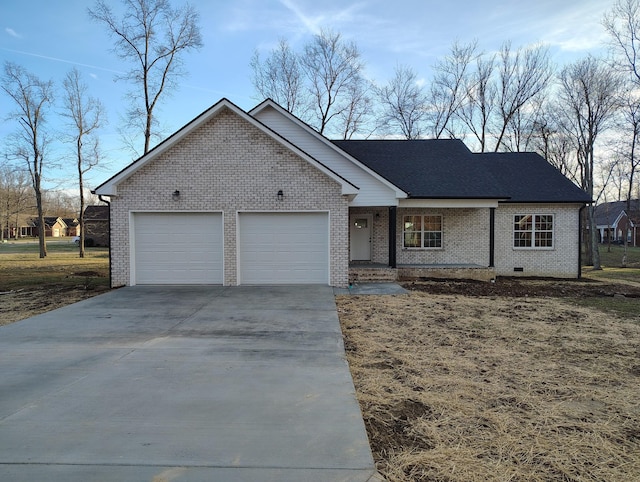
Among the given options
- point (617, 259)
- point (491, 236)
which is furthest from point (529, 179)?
point (617, 259)

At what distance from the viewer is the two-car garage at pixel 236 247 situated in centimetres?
1242

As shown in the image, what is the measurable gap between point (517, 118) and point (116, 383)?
3529cm

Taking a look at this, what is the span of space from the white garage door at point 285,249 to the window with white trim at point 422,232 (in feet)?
18.2

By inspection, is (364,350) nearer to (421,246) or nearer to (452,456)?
(452,456)

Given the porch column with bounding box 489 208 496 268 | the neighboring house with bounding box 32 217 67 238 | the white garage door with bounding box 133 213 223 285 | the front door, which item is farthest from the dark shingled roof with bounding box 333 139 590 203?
the neighboring house with bounding box 32 217 67 238

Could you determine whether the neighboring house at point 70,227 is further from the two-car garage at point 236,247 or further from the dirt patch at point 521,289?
the dirt patch at point 521,289

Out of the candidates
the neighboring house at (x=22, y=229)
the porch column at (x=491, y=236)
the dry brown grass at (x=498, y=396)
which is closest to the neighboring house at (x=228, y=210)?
the dry brown grass at (x=498, y=396)

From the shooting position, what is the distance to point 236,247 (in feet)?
40.4

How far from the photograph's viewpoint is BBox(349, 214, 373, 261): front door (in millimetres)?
16828

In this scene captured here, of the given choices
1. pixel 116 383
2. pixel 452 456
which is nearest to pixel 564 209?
pixel 452 456

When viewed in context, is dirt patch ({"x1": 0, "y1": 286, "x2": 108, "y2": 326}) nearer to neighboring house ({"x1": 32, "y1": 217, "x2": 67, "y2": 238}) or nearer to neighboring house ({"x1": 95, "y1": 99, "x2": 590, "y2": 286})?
neighboring house ({"x1": 95, "y1": 99, "x2": 590, "y2": 286})

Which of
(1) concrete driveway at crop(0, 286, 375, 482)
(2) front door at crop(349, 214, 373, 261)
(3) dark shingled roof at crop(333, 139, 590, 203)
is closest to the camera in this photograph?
(1) concrete driveway at crop(0, 286, 375, 482)

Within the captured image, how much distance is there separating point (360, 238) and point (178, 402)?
13273mm

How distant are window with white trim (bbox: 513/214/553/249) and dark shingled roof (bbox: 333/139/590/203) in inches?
31.7
